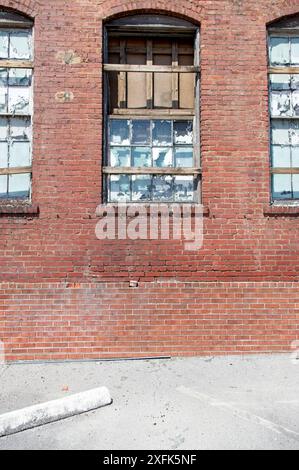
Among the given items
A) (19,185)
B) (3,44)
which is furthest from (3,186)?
(3,44)

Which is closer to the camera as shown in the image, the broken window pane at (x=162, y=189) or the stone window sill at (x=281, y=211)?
the stone window sill at (x=281, y=211)

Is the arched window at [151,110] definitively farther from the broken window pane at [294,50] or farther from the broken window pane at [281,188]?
the broken window pane at [294,50]

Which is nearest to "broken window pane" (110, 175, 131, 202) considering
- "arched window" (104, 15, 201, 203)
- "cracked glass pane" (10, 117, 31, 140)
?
"arched window" (104, 15, 201, 203)

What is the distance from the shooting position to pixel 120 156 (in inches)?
232

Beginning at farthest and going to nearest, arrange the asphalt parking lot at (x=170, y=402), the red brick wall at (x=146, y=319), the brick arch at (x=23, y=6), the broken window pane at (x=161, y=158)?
the broken window pane at (x=161, y=158), the brick arch at (x=23, y=6), the red brick wall at (x=146, y=319), the asphalt parking lot at (x=170, y=402)

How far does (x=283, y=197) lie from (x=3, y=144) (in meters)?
4.04

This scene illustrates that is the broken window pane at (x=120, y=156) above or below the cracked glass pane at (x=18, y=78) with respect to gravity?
below

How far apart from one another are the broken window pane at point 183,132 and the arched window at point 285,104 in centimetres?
119

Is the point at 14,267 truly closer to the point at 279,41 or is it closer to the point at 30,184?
the point at 30,184

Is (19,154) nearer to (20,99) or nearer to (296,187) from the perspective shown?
(20,99)

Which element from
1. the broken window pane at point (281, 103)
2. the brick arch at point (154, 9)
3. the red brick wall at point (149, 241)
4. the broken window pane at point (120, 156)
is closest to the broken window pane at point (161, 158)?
the broken window pane at point (120, 156)

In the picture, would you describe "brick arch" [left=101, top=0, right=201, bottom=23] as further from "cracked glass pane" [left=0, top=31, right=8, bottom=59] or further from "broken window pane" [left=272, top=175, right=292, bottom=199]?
"broken window pane" [left=272, top=175, right=292, bottom=199]

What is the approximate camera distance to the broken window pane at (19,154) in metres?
5.76

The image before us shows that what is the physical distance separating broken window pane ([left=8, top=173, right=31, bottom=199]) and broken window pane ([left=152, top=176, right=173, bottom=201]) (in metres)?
1.76
